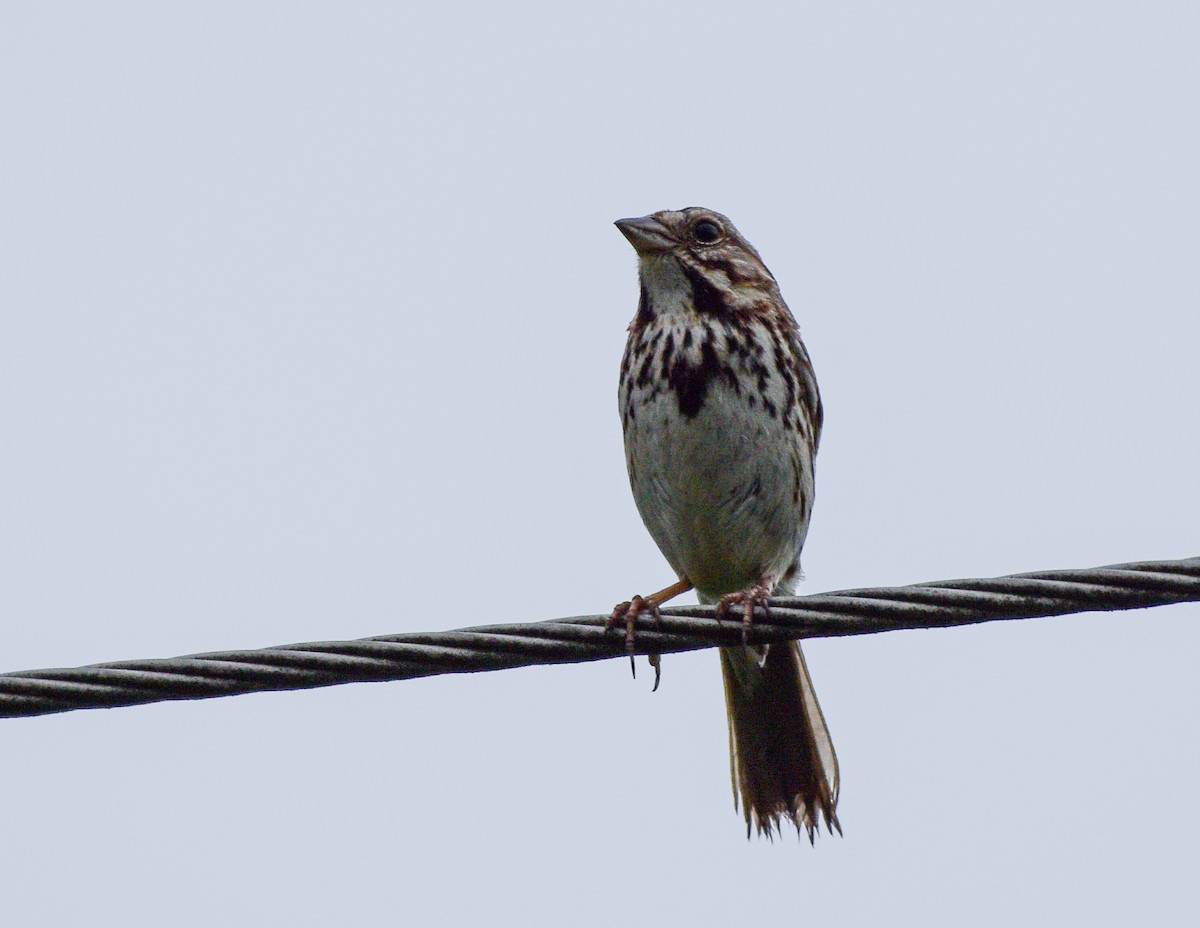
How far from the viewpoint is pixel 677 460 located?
7.13 metres

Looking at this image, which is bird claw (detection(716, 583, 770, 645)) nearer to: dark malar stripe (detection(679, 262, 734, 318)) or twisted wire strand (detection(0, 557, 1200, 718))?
twisted wire strand (detection(0, 557, 1200, 718))

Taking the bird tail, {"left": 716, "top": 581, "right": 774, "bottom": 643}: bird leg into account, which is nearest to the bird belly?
the bird tail

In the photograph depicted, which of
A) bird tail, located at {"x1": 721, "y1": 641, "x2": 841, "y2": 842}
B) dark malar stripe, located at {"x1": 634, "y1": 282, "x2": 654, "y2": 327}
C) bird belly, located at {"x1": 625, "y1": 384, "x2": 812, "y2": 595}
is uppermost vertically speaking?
dark malar stripe, located at {"x1": 634, "y1": 282, "x2": 654, "y2": 327}

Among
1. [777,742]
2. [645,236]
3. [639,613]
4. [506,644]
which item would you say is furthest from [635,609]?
[645,236]

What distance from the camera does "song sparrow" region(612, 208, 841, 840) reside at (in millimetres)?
7137

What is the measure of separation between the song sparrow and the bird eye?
0.53 feet

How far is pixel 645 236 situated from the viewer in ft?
25.5

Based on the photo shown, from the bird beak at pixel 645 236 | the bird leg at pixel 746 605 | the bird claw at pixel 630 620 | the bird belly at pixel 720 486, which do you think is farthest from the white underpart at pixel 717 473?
the bird claw at pixel 630 620

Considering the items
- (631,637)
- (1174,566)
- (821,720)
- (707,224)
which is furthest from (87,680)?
(707,224)

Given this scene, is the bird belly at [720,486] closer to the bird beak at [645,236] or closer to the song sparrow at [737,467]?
the song sparrow at [737,467]

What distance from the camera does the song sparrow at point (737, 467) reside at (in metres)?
7.14

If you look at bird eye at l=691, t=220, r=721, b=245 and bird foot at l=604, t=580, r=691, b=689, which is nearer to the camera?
bird foot at l=604, t=580, r=691, b=689

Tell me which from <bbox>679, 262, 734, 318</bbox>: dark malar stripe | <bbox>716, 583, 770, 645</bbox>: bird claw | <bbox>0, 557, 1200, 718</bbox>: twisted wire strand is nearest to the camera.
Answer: <bbox>0, 557, 1200, 718</bbox>: twisted wire strand

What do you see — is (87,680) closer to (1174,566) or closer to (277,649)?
(277,649)
